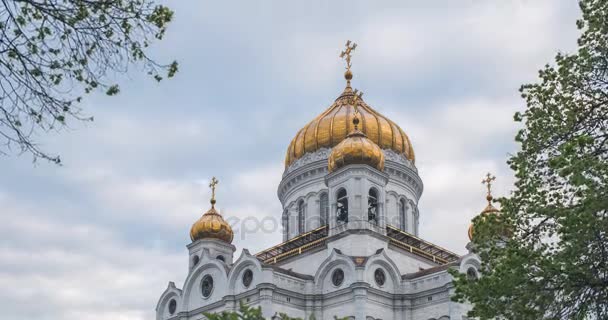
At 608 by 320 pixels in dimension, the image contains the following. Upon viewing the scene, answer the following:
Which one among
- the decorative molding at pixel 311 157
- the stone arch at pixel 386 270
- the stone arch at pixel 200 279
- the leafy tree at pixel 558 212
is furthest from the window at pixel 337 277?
the leafy tree at pixel 558 212

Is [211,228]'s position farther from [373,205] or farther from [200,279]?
[373,205]

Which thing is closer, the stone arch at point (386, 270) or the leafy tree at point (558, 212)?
the leafy tree at point (558, 212)

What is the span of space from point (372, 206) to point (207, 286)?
692 cm

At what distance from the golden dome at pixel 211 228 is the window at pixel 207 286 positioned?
3.66 meters

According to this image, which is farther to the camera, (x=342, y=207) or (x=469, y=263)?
(x=342, y=207)

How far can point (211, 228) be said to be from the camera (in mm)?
36156

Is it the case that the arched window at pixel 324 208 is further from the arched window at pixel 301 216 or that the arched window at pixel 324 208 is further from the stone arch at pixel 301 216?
the arched window at pixel 301 216

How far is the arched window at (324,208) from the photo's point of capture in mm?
35062

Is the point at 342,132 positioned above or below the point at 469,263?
above

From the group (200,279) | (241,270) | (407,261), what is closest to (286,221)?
(200,279)

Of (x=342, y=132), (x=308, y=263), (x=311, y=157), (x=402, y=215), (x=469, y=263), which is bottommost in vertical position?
(x=469, y=263)

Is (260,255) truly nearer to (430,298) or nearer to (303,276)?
(303,276)

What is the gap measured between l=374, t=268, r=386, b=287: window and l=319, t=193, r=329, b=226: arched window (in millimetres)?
5280

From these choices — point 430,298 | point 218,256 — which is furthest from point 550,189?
point 218,256
